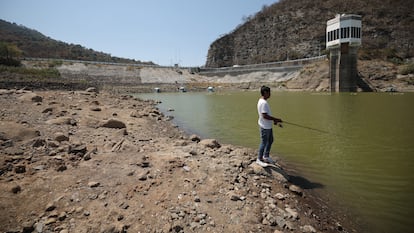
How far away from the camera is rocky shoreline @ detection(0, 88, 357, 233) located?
13.7 ft

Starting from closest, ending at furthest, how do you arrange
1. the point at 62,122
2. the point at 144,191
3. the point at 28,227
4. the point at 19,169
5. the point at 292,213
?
the point at 28,227 → the point at 292,213 → the point at 144,191 → the point at 19,169 → the point at 62,122

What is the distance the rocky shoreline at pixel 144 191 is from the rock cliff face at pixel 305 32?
184ft

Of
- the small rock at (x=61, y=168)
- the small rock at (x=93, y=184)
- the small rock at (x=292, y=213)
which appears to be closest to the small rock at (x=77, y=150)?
the small rock at (x=61, y=168)

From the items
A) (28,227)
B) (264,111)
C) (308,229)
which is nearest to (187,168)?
(264,111)

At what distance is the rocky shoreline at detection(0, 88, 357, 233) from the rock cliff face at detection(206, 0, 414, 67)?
184ft

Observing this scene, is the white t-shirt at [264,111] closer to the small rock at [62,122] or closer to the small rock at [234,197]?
the small rock at [234,197]

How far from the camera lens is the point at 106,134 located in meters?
9.31

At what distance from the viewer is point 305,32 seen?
73.4m

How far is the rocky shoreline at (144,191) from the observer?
4.17m

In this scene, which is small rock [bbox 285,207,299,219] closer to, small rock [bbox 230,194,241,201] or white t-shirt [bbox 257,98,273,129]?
small rock [bbox 230,194,241,201]

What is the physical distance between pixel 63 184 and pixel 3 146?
2.57 m

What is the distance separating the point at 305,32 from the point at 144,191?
78329 mm

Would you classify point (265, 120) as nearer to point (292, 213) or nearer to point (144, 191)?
point (292, 213)

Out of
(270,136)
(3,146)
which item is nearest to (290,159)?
(270,136)
